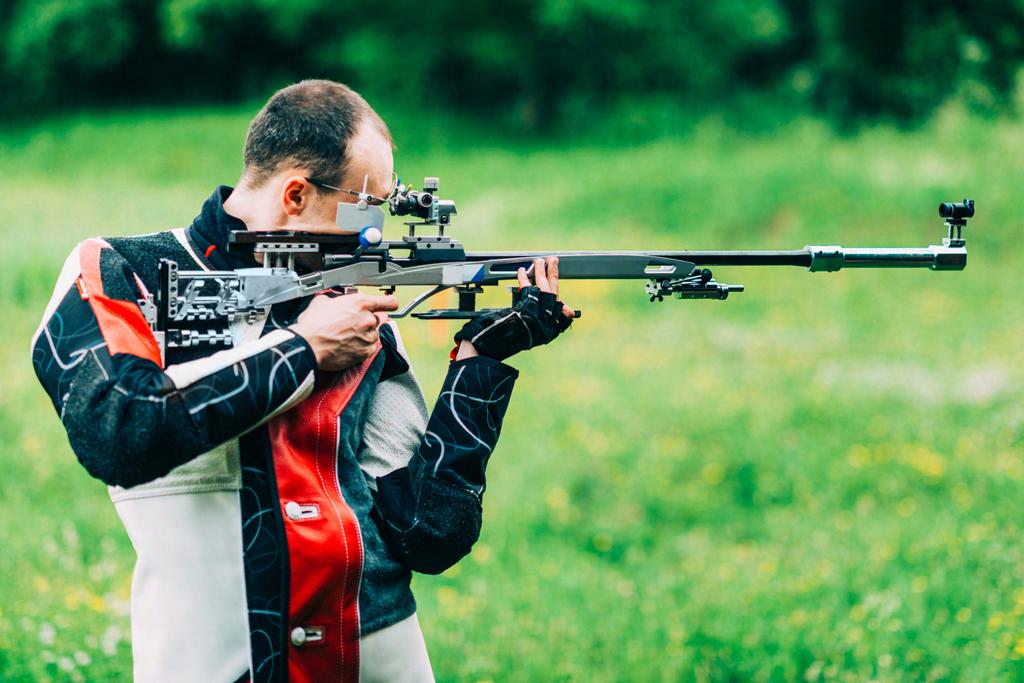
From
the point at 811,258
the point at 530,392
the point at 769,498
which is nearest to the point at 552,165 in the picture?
the point at 530,392

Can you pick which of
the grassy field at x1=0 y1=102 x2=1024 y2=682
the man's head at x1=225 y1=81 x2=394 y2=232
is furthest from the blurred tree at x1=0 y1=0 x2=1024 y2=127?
the man's head at x1=225 y1=81 x2=394 y2=232

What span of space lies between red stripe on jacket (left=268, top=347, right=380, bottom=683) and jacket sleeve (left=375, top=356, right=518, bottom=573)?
18cm

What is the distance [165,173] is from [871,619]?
82.0ft

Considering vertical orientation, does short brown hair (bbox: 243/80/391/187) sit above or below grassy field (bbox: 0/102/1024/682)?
above

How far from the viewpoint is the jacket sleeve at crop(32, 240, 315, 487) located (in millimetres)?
2406

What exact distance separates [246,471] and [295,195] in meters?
0.74

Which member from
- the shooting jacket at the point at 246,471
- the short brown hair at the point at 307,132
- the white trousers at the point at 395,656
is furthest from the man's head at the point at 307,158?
the white trousers at the point at 395,656

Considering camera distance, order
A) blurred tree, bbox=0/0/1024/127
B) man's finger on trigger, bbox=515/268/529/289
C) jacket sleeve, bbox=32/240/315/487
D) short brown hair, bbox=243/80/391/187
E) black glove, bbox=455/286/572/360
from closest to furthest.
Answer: jacket sleeve, bbox=32/240/315/487 → short brown hair, bbox=243/80/391/187 → black glove, bbox=455/286/572/360 → man's finger on trigger, bbox=515/268/529/289 → blurred tree, bbox=0/0/1024/127

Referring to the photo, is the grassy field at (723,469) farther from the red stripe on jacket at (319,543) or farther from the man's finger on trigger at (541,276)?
the man's finger on trigger at (541,276)

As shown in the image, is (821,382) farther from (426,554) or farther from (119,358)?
(119,358)

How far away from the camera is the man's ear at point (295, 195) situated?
9.36ft

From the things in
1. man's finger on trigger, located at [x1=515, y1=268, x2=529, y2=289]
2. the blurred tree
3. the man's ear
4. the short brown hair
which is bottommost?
man's finger on trigger, located at [x1=515, y1=268, x2=529, y2=289]

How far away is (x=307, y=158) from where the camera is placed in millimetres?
2844

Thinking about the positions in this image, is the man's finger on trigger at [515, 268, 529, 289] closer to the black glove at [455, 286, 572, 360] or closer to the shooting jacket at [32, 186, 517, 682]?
the black glove at [455, 286, 572, 360]
